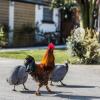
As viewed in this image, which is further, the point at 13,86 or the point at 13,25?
the point at 13,25

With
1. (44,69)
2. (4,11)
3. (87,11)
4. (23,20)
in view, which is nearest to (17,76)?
(44,69)

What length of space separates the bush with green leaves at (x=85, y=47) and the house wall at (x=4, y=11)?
13.0 metres

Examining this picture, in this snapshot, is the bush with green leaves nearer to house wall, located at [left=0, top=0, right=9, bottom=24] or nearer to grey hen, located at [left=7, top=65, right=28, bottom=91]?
grey hen, located at [left=7, top=65, right=28, bottom=91]

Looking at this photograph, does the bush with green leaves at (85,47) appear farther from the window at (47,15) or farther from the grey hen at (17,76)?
the window at (47,15)

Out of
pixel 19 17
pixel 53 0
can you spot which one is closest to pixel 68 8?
pixel 53 0

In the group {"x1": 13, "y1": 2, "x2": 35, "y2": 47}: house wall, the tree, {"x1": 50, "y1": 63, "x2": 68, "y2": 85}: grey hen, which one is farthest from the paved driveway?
{"x1": 13, "y1": 2, "x2": 35, "y2": 47}: house wall

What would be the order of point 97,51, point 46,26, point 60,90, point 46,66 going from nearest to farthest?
point 46,66
point 60,90
point 97,51
point 46,26

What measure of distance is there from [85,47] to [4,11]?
13905 millimetres

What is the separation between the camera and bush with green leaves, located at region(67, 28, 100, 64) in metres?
19.6

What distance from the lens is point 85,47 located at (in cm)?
1978

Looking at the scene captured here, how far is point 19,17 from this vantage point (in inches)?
1340

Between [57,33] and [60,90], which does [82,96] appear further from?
[57,33]

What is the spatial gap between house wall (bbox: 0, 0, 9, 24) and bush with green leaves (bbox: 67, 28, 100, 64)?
13.0m

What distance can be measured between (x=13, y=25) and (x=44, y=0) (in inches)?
195
